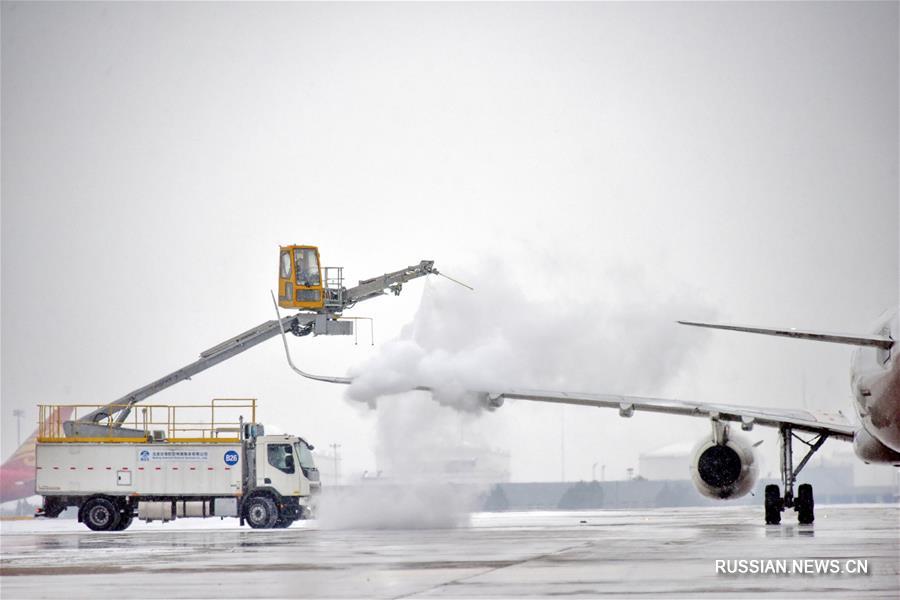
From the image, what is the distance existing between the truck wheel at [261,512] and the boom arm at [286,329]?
9044mm

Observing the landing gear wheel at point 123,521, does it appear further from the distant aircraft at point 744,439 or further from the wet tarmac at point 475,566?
the wet tarmac at point 475,566

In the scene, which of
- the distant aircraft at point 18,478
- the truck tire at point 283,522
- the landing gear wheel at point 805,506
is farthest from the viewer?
the distant aircraft at point 18,478

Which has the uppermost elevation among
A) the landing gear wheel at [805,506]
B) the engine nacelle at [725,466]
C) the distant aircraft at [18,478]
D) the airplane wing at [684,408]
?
the airplane wing at [684,408]

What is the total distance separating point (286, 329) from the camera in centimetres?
5525

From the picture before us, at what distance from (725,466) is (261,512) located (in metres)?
17.9

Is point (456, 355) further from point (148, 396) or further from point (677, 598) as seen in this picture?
point (677, 598)

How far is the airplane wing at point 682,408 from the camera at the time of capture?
3797cm

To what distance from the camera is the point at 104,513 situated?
48562 mm

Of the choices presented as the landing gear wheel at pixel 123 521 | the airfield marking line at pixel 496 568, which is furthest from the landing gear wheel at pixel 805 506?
the landing gear wheel at pixel 123 521

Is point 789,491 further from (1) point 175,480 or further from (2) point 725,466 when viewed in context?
(1) point 175,480

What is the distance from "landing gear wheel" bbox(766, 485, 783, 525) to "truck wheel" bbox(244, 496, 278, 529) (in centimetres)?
1895

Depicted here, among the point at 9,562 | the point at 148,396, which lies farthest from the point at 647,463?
the point at 9,562

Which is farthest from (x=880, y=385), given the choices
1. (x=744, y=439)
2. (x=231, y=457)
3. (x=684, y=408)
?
(x=231, y=457)

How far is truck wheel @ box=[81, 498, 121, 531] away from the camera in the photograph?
159ft
